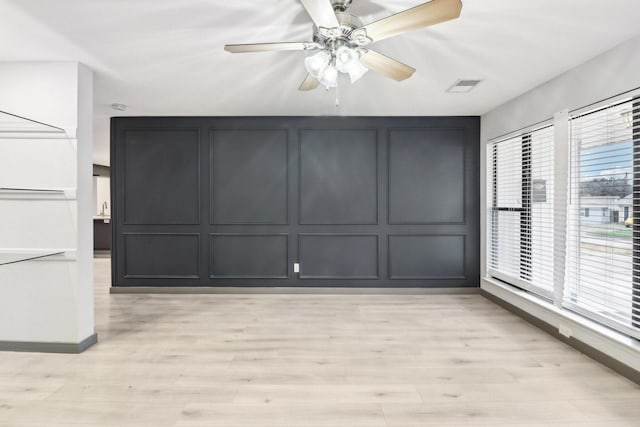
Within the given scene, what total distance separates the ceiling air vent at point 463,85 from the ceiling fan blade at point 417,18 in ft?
Result: 5.94

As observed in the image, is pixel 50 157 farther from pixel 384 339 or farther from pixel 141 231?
pixel 384 339

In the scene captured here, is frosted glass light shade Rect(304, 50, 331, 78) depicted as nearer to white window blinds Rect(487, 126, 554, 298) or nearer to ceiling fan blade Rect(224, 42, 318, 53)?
ceiling fan blade Rect(224, 42, 318, 53)

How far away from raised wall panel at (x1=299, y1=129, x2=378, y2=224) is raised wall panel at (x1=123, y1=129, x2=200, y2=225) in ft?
5.03

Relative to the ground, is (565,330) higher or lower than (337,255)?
lower

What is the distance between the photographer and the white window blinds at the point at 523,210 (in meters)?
3.46

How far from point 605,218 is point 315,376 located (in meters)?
2.66

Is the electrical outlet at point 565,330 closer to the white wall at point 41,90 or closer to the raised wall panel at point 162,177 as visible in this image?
the raised wall panel at point 162,177

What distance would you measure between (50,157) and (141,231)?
78.7 inches

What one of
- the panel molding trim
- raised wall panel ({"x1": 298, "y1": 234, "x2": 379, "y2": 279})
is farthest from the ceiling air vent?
raised wall panel ({"x1": 298, "y1": 234, "x2": 379, "y2": 279})

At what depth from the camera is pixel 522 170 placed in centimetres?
387

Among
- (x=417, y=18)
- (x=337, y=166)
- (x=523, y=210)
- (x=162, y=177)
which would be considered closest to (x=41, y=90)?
(x=162, y=177)

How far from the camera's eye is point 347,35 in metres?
1.91

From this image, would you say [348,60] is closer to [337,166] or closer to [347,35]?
[347,35]

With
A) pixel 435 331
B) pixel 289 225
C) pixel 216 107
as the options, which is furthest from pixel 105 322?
pixel 435 331
